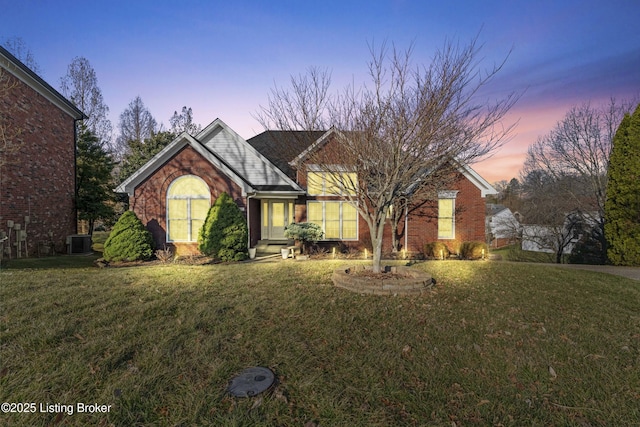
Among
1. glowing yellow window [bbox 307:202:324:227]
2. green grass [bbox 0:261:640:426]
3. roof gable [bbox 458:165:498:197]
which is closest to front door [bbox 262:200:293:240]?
glowing yellow window [bbox 307:202:324:227]

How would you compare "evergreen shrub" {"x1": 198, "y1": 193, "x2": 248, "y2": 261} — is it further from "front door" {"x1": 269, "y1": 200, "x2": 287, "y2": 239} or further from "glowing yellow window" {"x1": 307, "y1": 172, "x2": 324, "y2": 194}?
"front door" {"x1": 269, "y1": 200, "x2": 287, "y2": 239}

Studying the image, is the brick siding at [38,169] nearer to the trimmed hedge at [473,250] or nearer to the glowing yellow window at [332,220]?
the glowing yellow window at [332,220]

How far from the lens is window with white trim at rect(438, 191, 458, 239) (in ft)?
46.2

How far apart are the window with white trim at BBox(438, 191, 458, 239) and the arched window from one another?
1052 cm

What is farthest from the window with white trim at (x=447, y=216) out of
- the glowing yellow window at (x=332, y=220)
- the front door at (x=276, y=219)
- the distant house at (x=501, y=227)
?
the distant house at (x=501, y=227)

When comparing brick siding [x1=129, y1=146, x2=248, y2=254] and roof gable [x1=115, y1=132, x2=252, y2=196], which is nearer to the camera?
roof gable [x1=115, y1=132, x2=252, y2=196]

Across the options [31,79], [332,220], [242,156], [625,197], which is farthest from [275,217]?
[625,197]

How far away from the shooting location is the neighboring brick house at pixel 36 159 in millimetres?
10773

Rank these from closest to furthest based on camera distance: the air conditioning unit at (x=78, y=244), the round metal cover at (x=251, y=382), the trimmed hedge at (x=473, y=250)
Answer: the round metal cover at (x=251, y=382), the trimmed hedge at (x=473, y=250), the air conditioning unit at (x=78, y=244)

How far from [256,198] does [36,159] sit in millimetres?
9062

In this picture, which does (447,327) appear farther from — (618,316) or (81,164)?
(81,164)

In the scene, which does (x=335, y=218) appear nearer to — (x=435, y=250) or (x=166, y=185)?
(x=435, y=250)

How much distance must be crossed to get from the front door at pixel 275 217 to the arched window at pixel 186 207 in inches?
141

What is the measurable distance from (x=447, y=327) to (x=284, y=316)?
8.73ft
